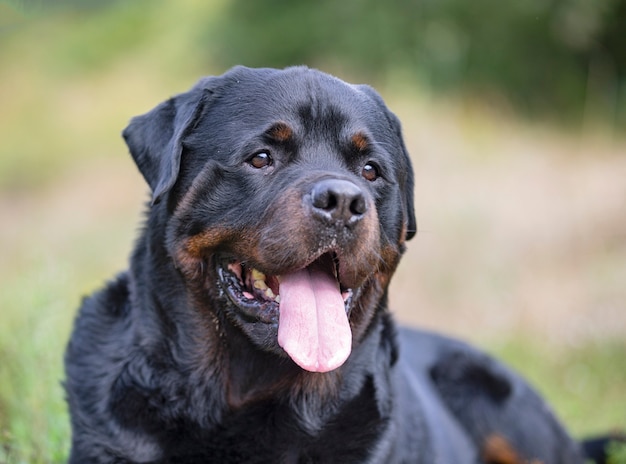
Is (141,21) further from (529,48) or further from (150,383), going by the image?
(150,383)

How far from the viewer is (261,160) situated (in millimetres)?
3189

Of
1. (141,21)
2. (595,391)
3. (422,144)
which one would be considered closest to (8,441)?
(595,391)

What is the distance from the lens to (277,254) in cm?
296

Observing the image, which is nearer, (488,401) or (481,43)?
(488,401)

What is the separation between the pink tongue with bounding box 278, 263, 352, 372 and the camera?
9.65 feet

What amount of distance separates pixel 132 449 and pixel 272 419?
0.54 metres

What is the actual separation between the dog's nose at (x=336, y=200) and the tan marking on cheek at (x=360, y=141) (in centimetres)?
42

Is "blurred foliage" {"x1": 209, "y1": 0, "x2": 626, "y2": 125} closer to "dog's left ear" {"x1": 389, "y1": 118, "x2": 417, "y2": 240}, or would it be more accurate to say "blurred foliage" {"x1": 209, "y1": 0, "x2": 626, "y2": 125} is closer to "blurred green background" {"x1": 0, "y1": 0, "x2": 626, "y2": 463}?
"blurred green background" {"x1": 0, "y1": 0, "x2": 626, "y2": 463}

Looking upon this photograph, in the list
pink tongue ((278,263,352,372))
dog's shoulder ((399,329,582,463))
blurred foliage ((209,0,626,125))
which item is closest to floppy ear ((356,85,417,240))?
pink tongue ((278,263,352,372))

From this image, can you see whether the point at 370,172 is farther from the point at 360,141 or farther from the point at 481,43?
the point at 481,43

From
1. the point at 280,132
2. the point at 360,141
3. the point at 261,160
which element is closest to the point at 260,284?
the point at 261,160

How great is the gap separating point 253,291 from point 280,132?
62 centimetres

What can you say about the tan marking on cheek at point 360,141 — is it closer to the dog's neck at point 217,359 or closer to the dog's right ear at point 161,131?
the dog's right ear at point 161,131

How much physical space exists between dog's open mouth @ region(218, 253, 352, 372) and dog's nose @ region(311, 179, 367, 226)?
0.22 metres
